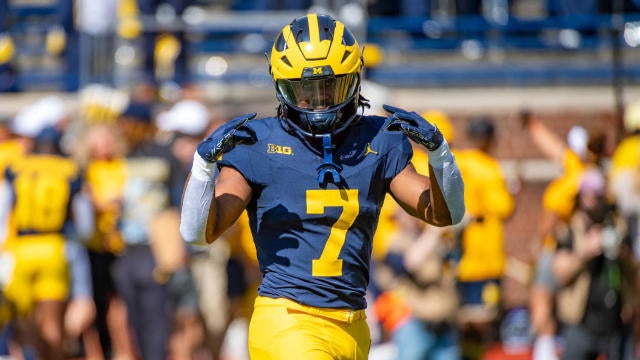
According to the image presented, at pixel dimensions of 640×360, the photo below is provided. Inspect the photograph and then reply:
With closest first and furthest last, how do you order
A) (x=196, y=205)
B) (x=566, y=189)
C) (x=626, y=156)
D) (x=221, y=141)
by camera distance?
1. (x=221, y=141)
2. (x=196, y=205)
3. (x=566, y=189)
4. (x=626, y=156)

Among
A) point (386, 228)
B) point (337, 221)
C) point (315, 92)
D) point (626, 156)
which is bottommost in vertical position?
point (386, 228)

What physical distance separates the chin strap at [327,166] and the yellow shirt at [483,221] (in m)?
4.20

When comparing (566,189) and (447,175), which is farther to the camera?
(566,189)

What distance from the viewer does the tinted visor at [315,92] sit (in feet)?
15.2

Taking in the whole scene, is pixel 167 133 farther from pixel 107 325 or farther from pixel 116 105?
pixel 107 325

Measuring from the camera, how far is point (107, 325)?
10.1 metres

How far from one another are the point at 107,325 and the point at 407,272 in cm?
291

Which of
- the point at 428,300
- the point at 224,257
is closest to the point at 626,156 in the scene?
the point at 428,300

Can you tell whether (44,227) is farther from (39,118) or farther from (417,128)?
(417,128)

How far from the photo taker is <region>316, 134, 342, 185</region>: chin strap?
4.65m

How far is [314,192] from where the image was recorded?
4.66m

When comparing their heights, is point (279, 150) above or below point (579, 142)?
above

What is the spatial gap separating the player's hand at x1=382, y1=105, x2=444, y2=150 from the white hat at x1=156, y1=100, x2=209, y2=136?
4.71 m

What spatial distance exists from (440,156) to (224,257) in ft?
16.8
